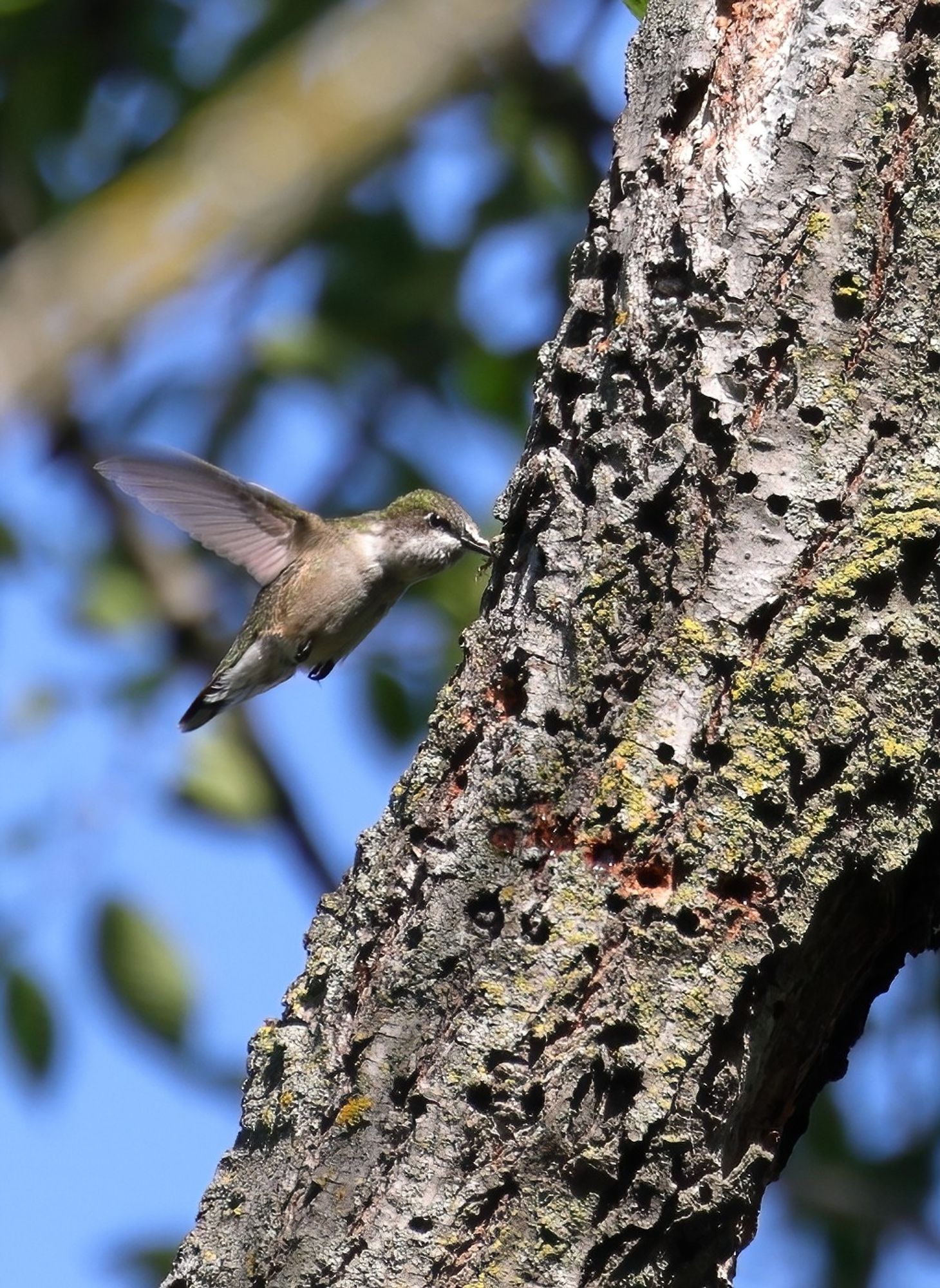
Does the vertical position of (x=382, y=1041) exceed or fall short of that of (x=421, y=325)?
it falls short

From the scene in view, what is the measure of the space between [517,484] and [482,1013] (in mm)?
823

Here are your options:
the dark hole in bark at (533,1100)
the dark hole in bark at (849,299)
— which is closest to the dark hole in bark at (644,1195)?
the dark hole in bark at (533,1100)

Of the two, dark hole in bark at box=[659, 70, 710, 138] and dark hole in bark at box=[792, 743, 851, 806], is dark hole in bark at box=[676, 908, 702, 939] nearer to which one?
dark hole in bark at box=[792, 743, 851, 806]

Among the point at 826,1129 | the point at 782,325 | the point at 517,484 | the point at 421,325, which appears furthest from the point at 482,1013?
the point at 826,1129

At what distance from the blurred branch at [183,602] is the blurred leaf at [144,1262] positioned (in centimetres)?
127

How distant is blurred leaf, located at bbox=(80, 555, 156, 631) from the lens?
18.3ft

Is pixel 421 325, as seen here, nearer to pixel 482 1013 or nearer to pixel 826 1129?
pixel 826 1129

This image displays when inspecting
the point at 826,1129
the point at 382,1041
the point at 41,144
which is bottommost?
the point at 382,1041

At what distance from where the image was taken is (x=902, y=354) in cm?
235

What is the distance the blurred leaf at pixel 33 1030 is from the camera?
5.13m

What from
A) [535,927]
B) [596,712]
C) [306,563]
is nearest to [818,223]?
[596,712]

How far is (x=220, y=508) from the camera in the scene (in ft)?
17.6

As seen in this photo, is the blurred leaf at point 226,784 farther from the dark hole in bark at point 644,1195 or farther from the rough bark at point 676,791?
the dark hole in bark at point 644,1195

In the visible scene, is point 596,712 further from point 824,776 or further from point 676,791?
point 824,776
